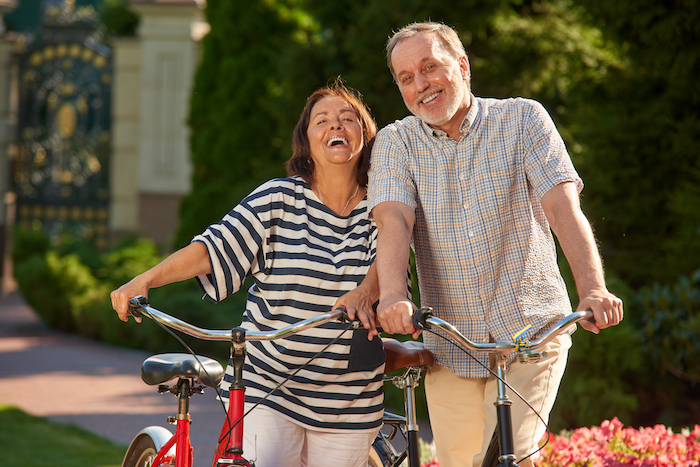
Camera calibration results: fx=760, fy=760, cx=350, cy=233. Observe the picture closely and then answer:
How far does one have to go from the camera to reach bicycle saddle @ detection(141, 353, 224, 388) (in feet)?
7.83

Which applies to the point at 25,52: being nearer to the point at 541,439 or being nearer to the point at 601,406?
the point at 601,406

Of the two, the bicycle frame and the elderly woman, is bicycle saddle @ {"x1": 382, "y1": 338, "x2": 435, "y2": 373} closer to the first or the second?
the elderly woman

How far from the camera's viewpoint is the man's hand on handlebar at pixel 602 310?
6.47 feet

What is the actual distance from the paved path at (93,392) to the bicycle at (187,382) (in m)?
2.23

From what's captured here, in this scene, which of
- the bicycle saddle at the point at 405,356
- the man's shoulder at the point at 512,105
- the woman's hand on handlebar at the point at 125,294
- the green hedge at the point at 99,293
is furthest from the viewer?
the green hedge at the point at 99,293

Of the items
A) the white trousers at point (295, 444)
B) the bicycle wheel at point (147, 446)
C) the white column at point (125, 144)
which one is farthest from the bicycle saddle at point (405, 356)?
the white column at point (125, 144)

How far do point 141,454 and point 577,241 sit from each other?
176cm

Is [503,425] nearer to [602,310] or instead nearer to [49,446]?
[602,310]

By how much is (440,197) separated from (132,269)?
773cm

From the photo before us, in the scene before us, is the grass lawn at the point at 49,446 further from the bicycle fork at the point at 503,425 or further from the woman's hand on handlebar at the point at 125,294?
the bicycle fork at the point at 503,425

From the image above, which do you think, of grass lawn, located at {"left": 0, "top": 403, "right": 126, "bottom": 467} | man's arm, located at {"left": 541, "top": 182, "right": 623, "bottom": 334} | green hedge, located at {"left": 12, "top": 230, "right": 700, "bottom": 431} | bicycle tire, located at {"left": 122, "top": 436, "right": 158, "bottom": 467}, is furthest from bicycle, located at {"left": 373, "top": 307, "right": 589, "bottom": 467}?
grass lawn, located at {"left": 0, "top": 403, "right": 126, "bottom": 467}

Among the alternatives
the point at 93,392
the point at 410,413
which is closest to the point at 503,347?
the point at 410,413

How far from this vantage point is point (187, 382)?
7.98ft

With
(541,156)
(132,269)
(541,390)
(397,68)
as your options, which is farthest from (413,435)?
(132,269)
